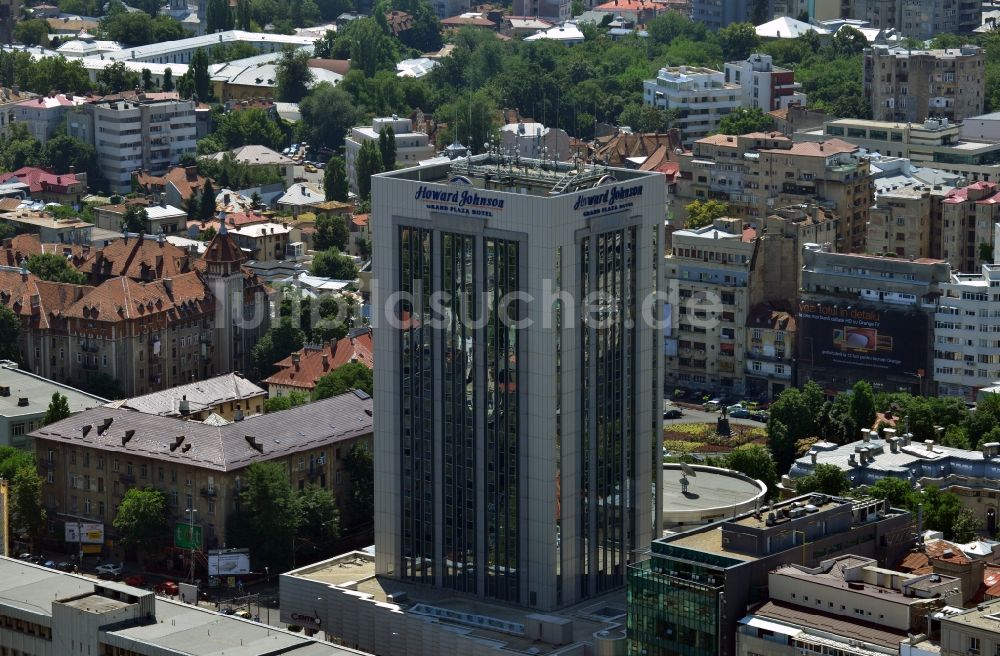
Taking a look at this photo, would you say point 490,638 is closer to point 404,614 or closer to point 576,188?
point 404,614

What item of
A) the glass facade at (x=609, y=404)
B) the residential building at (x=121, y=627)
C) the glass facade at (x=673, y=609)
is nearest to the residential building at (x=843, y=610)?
the glass facade at (x=673, y=609)

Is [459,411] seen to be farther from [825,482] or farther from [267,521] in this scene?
[825,482]

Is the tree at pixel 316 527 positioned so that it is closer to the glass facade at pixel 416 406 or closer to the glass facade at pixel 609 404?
the glass facade at pixel 416 406

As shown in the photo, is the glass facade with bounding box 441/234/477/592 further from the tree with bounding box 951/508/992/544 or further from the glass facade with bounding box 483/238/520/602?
the tree with bounding box 951/508/992/544

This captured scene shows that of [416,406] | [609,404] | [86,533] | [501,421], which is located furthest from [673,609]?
[86,533]

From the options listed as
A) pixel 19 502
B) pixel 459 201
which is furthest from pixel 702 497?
pixel 19 502
